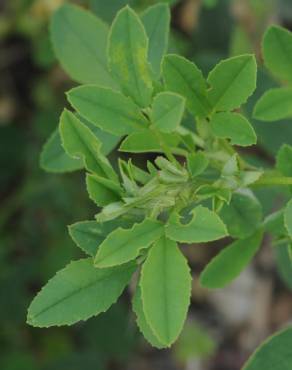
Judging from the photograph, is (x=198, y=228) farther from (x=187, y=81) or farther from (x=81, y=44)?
(x=81, y=44)

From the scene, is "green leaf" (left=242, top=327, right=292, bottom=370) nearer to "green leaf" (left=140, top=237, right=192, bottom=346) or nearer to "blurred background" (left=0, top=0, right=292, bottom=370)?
"green leaf" (left=140, top=237, right=192, bottom=346)

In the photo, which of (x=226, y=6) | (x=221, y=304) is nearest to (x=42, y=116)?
(x=226, y=6)

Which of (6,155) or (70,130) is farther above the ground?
(70,130)

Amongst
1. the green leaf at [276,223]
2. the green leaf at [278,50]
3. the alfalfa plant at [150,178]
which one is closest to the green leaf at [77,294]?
the alfalfa plant at [150,178]

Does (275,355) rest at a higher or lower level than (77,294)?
lower

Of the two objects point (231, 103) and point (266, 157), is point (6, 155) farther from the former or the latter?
point (231, 103)

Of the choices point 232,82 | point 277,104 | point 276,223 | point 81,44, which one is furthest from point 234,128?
point 81,44

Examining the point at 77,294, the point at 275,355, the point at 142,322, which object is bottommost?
the point at 275,355
